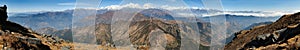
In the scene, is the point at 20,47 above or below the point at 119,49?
above

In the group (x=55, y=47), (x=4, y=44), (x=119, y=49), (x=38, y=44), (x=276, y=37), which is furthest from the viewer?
(x=119, y=49)

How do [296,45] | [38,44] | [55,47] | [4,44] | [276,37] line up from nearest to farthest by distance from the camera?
[4,44]
[296,45]
[38,44]
[55,47]
[276,37]

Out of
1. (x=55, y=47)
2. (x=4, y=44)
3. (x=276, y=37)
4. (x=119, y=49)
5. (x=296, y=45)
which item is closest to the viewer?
(x=4, y=44)

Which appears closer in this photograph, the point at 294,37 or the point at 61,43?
the point at 294,37

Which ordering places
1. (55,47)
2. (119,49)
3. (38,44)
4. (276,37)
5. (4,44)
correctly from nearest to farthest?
(4,44)
(38,44)
(55,47)
(276,37)
(119,49)

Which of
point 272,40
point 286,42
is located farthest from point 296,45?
point 272,40

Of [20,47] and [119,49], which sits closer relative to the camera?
[20,47]

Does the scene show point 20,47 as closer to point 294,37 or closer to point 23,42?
point 23,42

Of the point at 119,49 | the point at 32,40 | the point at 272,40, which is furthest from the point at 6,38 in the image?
the point at 272,40

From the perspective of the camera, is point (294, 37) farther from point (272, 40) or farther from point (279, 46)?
point (272, 40)
